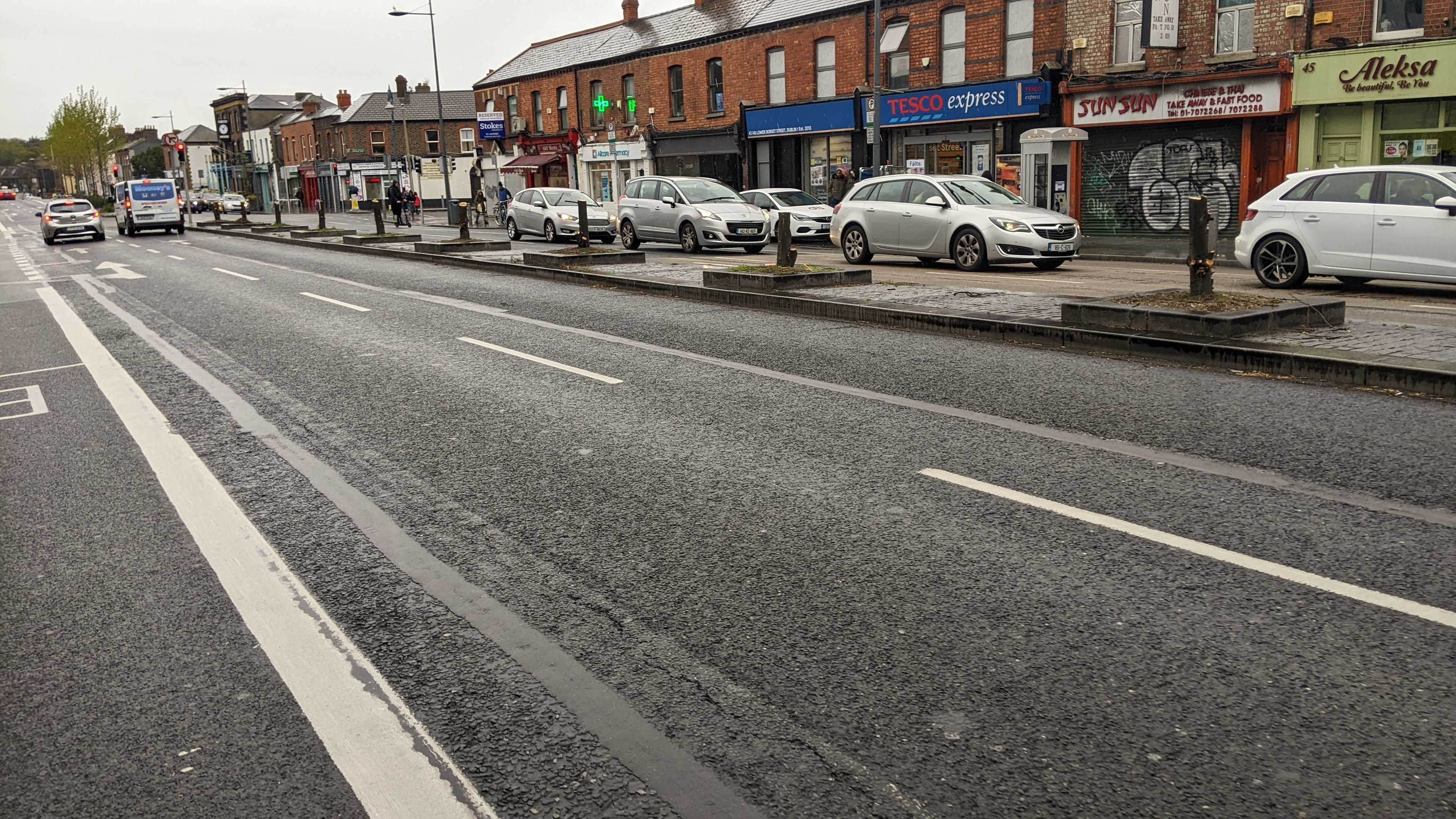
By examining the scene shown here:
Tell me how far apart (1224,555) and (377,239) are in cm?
2761

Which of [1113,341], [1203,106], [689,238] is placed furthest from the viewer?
[689,238]

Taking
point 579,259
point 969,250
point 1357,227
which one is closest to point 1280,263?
point 1357,227

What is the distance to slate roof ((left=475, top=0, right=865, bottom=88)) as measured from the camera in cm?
3647

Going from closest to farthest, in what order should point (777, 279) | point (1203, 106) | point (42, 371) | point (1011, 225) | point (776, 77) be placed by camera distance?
point (42, 371), point (777, 279), point (1011, 225), point (1203, 106), point (776, 77)

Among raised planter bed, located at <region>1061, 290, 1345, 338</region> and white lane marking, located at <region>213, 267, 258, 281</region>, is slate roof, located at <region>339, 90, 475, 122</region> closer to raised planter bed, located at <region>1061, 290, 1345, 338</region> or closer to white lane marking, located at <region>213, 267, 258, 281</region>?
white lane marking, located at <region>213, 267, 258, 281</region>

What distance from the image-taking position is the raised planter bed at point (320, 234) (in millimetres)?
33719

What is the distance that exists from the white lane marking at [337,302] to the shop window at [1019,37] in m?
19.7

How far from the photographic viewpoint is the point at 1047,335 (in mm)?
10469

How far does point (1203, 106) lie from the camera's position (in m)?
24.7

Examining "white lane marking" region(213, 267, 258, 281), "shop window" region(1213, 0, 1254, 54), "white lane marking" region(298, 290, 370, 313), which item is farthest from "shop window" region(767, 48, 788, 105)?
"white lane marking" region(298, 290, 370, 313)

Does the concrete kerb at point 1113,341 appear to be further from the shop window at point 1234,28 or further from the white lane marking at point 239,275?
the shop window at point 1234,28

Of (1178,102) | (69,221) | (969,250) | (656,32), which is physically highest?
(656,32)

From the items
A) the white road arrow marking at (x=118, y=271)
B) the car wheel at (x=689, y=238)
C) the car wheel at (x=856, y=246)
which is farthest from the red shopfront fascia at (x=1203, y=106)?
Answer: the white road arrow marking at (x=118, y=271)

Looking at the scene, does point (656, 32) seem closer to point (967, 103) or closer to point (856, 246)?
point (967, 103)
